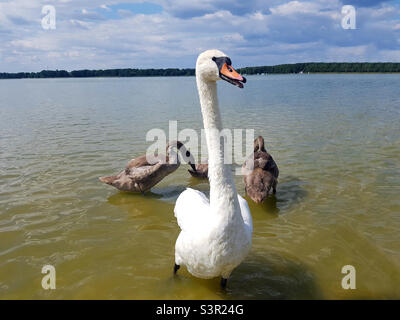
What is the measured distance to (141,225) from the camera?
626cm

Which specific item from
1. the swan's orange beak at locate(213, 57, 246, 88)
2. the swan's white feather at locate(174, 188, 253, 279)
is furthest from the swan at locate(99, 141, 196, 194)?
the swan's orange beak at locate(213, 57, 246, 88)

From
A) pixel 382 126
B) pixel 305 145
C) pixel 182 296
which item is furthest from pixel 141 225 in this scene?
pixel 382 126

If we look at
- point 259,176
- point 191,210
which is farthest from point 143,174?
point 191,210

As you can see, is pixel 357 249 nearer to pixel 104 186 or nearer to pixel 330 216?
pixel 330 216

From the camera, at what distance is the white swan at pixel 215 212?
11.5ft

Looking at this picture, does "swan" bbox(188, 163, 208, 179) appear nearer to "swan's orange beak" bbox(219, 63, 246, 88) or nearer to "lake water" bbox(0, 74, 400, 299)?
"lake water" bbox(0, 74, 400, 299)

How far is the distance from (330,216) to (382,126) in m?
10.7

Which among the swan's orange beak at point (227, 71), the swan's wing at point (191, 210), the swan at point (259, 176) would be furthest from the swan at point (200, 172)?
the swan's orange beak at point (227, 71)

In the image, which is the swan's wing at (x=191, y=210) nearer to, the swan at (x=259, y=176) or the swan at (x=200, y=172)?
the swan at (x=259, y=176)

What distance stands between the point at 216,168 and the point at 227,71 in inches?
41.2

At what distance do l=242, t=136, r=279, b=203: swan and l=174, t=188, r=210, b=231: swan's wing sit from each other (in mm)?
2031

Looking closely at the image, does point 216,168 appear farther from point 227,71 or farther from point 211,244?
point 227,71

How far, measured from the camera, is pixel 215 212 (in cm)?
354
